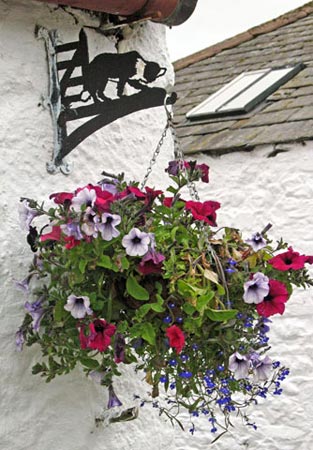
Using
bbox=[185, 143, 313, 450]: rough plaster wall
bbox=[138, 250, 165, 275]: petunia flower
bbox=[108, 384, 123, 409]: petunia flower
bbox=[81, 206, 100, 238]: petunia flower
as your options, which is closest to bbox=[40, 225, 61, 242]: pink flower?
bbox=[81, 206, 100, 238]: petunia flower

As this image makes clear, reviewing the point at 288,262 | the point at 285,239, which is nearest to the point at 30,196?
the point at 288,262

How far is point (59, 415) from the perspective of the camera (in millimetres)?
2453

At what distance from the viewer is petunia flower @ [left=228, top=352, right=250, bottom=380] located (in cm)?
218

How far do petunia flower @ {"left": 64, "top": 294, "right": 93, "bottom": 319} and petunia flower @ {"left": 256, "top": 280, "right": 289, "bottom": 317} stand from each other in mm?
421

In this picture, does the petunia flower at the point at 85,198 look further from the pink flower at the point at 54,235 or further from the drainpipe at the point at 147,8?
the drainpipe at the point at 147,8

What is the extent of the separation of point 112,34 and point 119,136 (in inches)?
12.3

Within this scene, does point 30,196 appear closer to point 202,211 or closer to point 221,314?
point 202,211

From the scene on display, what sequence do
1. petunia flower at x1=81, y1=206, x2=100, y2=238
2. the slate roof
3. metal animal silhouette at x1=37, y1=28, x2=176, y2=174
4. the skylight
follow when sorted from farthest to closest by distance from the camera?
1. the skylight
2. the slate roof
3. metal animal silhouette at x1=37, y1=28, x2=176, y2=174
4. petunia flower at x1=81, y1=206, x2=100, y2=238

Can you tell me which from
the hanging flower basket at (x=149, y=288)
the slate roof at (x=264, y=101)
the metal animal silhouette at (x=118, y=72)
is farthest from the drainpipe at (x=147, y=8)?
the slate roof at (x=264, y=101)

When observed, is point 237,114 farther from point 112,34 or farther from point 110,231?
point 110,231

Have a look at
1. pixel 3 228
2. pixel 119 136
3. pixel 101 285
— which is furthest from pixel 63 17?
pixel 101 285

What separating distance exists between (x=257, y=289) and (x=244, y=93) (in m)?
4.25

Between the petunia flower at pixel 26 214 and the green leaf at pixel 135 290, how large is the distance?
0.96ft

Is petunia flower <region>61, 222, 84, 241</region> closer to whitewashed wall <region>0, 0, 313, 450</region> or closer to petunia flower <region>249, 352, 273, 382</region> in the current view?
whitewashed wall <region>0, 0, 313, 450</region>
